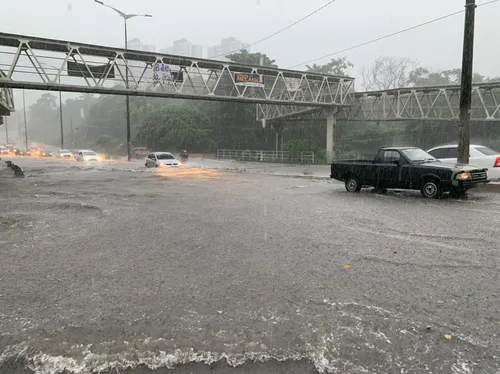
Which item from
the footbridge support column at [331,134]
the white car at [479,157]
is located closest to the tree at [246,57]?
the footbridge support column at [331,134]

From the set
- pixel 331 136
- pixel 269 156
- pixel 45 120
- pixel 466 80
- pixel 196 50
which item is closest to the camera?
pixel 466 80

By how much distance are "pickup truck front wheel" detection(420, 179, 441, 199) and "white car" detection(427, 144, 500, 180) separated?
3.31 meters

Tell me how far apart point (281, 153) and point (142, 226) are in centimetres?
3704

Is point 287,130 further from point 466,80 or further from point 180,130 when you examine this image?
point 466,80

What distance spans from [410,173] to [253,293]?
9.02 metres

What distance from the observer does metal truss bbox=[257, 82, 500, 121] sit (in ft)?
112

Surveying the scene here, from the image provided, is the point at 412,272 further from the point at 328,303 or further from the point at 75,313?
the point at 75,313

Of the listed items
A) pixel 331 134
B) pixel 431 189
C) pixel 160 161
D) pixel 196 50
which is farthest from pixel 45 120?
pixel 431 189

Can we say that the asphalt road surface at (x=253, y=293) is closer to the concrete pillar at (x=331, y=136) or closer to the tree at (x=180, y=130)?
the concrete pillar at (x=331, y=136)

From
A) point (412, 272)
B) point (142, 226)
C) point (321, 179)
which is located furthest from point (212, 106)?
point (412, 272)

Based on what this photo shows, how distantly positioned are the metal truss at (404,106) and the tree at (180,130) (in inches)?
347

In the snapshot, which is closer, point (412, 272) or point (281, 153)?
point (412, 272)

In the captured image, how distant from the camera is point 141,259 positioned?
6.28m

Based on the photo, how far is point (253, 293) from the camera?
15.7 ft
